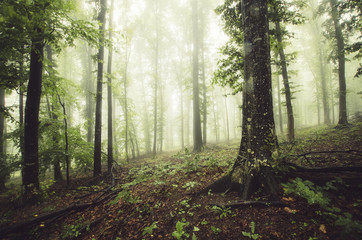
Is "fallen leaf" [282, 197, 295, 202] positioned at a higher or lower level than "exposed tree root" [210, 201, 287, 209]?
higher

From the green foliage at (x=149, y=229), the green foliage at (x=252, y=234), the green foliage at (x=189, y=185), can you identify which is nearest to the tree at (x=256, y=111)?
the green foliage at (x=252, y=234)

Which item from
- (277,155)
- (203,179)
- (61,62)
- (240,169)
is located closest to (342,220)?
(277,155)

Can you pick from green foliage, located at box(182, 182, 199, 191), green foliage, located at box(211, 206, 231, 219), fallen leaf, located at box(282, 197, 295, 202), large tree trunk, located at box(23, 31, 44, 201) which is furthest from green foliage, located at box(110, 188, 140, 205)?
fallen leaf, located at box(282, 197, 295, 202)

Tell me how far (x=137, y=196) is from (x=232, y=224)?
342 cm

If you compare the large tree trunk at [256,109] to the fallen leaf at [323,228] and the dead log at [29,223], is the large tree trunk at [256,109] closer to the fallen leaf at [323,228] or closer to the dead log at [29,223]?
the fallen leaf at [323,228]

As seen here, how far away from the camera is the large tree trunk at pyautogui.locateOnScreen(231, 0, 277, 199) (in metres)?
3.44

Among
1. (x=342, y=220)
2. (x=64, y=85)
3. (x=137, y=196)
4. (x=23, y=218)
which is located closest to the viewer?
(x=342, y=220)

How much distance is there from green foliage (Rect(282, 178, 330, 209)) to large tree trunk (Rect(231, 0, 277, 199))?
0.33m

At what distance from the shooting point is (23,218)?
4.73 meters

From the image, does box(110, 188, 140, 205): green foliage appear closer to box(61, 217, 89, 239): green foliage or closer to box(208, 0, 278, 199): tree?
box(61, 217, 89, 239): green foliage

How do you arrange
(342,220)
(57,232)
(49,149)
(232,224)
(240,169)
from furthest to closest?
(49,149), (57,232), (240,169), (232,224), (342,220)

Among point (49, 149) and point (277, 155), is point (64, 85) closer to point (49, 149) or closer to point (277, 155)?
point (49, 149)

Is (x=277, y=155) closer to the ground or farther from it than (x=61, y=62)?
closer to the ground

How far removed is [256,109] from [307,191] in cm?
196
